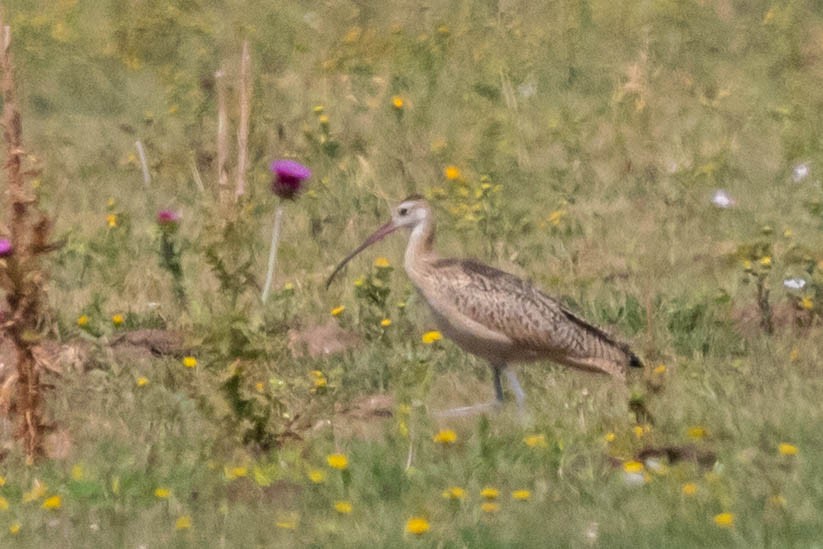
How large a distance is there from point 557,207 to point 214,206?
12.9ft

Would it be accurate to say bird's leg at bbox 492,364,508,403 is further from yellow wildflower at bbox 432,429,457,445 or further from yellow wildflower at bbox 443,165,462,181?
yellow wildflower at bbox 443,165,462,181

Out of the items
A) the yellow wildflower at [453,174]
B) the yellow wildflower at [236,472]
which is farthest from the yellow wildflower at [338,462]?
the yellow wildflower at [453,174]

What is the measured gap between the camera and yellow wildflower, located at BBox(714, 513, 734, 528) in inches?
215

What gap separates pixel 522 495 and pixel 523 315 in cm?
190

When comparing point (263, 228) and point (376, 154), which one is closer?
point (263, 228)

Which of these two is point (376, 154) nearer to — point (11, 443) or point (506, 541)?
point (11, 443)

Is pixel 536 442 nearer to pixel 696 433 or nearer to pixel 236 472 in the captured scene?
pixel 696 433

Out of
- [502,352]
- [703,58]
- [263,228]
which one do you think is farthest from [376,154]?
[502,352]

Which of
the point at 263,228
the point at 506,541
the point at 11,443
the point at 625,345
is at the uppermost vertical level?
the point at 263,228

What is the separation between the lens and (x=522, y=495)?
5844 millimetres

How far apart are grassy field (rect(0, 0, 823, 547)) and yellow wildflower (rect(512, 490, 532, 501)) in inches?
1.7

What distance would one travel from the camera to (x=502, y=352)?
763cm

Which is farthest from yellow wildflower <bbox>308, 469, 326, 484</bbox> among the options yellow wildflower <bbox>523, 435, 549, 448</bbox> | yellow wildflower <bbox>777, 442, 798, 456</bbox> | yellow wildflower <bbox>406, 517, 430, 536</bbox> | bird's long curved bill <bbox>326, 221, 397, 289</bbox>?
bird's long curved bill <bbox>326, 221, 397, 289</bbox>

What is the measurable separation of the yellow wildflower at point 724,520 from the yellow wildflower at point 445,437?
1.21 metres
